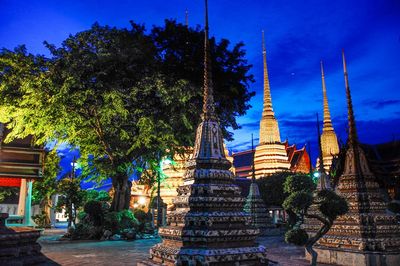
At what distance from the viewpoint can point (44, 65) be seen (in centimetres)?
1788

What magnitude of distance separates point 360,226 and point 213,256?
5.17 metres

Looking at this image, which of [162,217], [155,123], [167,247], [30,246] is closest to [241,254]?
[167,247]

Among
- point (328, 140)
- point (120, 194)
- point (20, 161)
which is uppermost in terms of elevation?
point (328, 140)

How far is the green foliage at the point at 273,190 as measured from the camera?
34.2 m

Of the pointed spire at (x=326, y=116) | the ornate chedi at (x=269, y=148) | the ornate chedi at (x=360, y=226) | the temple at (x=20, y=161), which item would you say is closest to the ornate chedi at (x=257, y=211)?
the ornate chedi at (x=360, y=226)

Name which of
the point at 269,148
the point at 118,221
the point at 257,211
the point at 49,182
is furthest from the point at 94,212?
the point at 269,148

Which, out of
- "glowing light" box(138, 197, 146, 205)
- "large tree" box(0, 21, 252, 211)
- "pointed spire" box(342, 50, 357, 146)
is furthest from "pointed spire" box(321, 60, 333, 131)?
"pointed spire" box(342, 50, 357, 146)

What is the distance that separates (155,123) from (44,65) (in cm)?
664

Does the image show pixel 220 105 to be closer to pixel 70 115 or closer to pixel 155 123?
pixel 155 123

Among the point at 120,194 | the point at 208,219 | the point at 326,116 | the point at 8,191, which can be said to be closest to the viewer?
the point at 208,219

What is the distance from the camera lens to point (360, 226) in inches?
356

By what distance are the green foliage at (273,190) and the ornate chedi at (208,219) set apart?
28.4 metres

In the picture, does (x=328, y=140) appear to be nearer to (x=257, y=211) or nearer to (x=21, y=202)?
(x=257, y=211)

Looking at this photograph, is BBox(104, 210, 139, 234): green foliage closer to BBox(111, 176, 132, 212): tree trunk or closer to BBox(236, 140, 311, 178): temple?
BBox(111, 176, 132, 212): tree trunk
